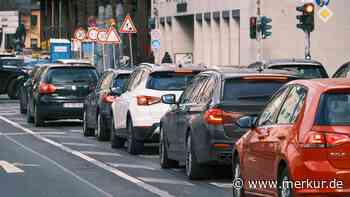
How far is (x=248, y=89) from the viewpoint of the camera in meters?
15.4

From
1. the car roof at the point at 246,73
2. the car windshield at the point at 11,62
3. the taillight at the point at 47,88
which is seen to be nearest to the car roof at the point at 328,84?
the car roof at the point at 246,73

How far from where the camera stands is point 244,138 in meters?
11.9

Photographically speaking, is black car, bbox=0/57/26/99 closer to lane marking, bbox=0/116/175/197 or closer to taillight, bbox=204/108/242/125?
lane marking, bbox=0/116/175/197

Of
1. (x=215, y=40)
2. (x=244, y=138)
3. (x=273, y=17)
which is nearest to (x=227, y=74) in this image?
(x=244, y=138)

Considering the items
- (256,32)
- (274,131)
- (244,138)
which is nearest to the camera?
(274,131)

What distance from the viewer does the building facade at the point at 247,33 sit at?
2280 inches

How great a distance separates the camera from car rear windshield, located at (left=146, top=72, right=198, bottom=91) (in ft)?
65.8

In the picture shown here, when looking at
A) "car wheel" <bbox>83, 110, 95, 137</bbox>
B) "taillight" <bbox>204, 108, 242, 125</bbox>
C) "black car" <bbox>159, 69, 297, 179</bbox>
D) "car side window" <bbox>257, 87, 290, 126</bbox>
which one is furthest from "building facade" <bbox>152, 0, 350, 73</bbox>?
"car side window" <bbox>257, 87, 290, 126</bbox>

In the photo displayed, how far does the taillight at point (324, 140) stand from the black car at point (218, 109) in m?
5.27

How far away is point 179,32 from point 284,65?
162 ft

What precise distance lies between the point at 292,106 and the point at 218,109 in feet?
14.9

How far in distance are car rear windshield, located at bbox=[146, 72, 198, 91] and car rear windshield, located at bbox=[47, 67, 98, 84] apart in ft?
32.0

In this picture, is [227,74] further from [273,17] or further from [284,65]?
[273,17]

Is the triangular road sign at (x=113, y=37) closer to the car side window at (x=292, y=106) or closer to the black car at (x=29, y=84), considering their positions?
the black car at (x=29, y=84)
